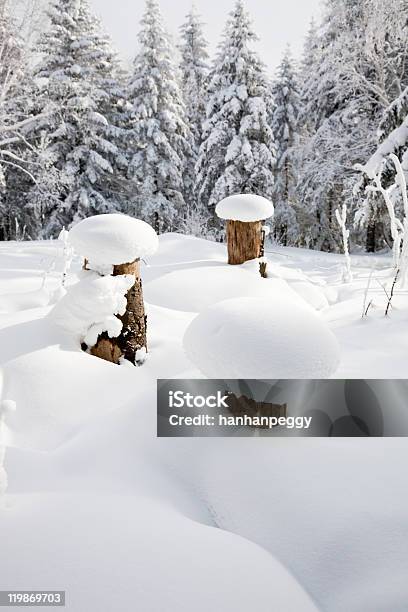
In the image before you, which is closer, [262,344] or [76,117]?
[262,344]

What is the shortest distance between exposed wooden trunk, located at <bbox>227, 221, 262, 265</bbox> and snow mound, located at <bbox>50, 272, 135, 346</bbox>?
8.38ft

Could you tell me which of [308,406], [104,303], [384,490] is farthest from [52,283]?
[384,490]

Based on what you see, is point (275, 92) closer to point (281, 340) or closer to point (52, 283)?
point (52, 283)

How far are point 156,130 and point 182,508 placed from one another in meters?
16.0

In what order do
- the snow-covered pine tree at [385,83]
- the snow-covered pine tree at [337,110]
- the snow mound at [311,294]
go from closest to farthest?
the snow mound at [311,294]
the snow-covered pine tree at [385,83]
the snow-covered pine tree at [337,110]

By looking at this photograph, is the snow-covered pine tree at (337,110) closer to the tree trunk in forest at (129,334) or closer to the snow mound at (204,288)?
the snow mound at (204,288)

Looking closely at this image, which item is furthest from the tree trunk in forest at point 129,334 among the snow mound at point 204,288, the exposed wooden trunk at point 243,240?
the exposed wooden trunk at point 243,240

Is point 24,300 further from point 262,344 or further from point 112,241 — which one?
point 262,344

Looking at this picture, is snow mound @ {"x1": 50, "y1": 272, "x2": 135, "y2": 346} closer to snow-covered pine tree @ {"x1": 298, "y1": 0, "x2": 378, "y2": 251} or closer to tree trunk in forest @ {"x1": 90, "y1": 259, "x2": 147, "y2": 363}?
tree trunk in forest @ {"x1": 90, "y1": 259, "x2": 147, "y2": 363}

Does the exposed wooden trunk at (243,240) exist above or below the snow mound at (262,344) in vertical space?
above

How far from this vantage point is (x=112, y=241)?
2611mm

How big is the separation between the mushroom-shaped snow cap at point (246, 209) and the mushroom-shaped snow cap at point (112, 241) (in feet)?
7.68

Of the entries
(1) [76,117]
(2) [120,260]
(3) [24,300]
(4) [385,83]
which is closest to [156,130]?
(1) [76,117]

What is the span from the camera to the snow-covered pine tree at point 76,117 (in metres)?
13.5
